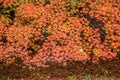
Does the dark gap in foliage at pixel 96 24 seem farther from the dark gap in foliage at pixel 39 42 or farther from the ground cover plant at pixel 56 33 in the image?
the dark gap in foliage at pixel 39 42

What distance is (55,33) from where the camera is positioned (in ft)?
42.8

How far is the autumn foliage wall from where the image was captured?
12586mm

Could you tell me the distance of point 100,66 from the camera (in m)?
12.7

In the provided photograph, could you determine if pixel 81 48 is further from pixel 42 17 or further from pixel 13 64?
pixel 13 64

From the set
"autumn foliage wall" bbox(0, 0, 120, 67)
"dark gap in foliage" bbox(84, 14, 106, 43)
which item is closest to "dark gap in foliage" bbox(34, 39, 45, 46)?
"autumn foliage wall" bbox(0, 0, 120, 67)

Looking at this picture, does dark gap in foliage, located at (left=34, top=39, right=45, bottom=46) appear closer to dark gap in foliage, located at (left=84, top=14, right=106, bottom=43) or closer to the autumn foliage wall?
the autumn foliage wall

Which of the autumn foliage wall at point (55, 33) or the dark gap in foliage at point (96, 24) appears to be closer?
the autumn foliage wall at point (55, 33)

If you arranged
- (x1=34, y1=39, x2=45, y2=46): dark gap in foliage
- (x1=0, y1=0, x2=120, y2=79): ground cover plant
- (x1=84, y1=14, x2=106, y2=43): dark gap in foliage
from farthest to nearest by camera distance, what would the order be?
(x1=84, y1=14, x2=106, y2=43): dark gap in foliage < (x1=34, y1=39, x2=45, y2=46): dark gap in foliage < (x1=0, y1=0, x2=120, y2=79): ground cover plant

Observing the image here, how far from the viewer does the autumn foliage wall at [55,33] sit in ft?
41.3

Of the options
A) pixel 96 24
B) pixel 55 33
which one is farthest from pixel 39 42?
pixel 96 24

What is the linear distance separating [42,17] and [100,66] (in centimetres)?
361

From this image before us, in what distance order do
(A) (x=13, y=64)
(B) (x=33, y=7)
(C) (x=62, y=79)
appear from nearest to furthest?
(C) (x=62, y=79), (A) (x=13, y=64), (B) (x=33, y=7)

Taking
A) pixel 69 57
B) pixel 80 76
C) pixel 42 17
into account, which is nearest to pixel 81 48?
pixel 69 57

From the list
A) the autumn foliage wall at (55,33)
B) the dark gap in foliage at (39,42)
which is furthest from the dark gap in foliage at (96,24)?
the dark gap in foliage at (39,42)
